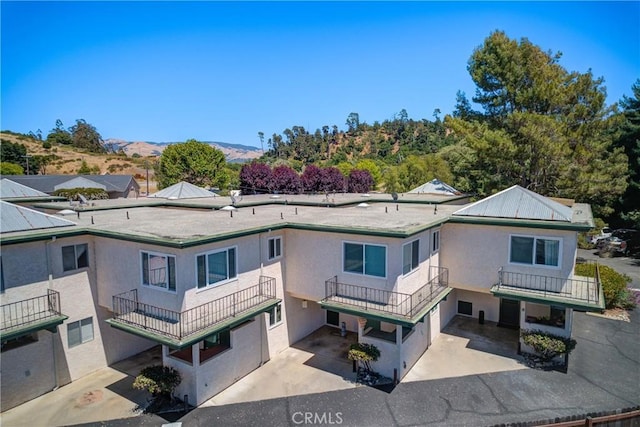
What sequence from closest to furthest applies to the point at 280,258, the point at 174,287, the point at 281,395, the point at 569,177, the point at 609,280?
the point at 174,287 < the point at 281,395 < the point at 280,258 < the point at 609,280 < the point at 569,177

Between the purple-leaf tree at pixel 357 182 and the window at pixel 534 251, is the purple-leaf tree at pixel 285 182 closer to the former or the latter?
the purple-leaf tree at pixel 357 182

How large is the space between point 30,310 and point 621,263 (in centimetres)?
3913

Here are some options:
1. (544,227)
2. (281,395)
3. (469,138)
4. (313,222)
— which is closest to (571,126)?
(469,138)

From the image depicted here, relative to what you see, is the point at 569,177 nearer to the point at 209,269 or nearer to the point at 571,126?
the point at 571,126

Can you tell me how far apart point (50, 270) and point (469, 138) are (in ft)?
84.1

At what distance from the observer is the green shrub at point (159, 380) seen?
39.3ft

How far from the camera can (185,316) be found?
38.9 ft

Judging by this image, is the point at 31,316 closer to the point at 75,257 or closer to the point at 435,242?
the point at 75,257

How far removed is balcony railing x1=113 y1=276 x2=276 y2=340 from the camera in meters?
11.6

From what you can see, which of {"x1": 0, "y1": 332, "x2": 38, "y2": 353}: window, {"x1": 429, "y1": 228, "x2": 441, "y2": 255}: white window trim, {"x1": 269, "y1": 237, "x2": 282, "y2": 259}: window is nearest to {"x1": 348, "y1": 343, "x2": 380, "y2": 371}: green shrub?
{"x1": 269, "y1": 237, "x2": 282, "y2": 259}: window

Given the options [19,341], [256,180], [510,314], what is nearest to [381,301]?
[510,314]

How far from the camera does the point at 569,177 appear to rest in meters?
25.6

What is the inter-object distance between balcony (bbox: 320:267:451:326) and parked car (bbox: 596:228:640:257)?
27.7 metres

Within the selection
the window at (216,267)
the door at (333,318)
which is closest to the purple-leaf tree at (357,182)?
the door at (333,318)
